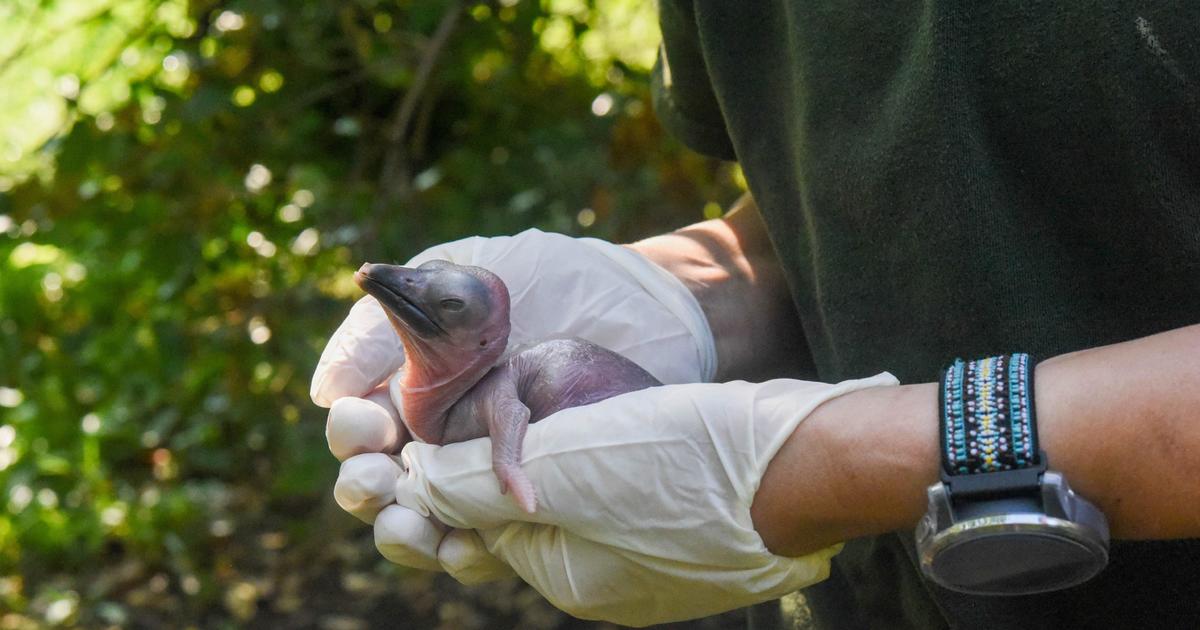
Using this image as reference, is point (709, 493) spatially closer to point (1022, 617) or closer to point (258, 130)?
point (1022, 617)

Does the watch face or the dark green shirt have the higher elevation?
the dark green shirt

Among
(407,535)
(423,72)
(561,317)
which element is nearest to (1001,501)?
(407,535)

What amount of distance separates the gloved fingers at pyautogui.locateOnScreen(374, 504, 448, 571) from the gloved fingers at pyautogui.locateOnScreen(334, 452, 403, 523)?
0.02 meters

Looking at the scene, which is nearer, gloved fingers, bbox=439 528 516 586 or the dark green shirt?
the dark green shirt

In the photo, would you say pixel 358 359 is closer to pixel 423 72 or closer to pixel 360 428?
pixel 360 428

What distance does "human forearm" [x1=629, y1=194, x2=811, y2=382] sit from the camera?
1.70 meters

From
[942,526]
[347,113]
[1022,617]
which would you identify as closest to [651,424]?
[942,526]

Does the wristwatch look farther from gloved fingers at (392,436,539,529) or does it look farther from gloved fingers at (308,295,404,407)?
gloved fingers at (308,295,404,407)

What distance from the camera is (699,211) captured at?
3184 mm

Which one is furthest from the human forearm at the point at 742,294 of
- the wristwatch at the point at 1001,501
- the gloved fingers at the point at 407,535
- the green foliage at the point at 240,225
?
the green foliage at the point at 240,225

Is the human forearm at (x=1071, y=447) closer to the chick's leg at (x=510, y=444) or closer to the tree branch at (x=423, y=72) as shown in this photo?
the chick's leg at (x=510, y=444)

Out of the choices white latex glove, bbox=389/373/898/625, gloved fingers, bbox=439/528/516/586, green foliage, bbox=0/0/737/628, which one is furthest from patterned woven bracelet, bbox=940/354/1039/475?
green foliage, bbox=0/0/737/628

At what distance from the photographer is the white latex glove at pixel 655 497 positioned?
119cm

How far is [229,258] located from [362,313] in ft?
4.36
